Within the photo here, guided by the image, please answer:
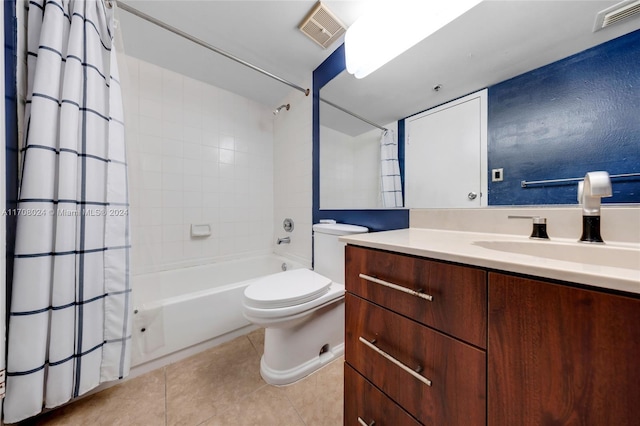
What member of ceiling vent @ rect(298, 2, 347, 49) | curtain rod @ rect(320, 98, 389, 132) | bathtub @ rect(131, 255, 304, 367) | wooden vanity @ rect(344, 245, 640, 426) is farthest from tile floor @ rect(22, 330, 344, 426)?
ceiling vent @ rect(298, 2, 347, 49)

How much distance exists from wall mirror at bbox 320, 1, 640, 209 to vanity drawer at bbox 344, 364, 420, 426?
76cm

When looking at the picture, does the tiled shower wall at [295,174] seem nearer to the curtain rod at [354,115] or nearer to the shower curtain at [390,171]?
the curtain rod at [354,115]

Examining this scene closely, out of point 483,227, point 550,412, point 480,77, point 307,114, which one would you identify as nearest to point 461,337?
point 550,412

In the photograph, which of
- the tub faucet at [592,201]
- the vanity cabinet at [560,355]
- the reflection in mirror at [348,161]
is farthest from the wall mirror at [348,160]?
the vanity cabinet at [560,355]

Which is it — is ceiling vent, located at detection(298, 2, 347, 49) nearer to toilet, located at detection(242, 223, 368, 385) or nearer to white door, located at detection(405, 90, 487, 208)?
white door, located at detection(405, 90, 487, 208)

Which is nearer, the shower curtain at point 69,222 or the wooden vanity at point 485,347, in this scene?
the wooden vanity at point 485,347

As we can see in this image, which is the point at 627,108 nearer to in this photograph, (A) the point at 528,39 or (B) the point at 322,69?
(A) the point at 528,39

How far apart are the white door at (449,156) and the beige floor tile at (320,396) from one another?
978 mm

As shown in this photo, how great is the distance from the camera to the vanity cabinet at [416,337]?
17.3 inches

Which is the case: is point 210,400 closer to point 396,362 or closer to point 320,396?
point 320,396

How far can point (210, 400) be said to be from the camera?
3.18 ft

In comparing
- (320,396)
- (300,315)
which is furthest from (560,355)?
(320,396)

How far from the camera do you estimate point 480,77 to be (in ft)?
2.77

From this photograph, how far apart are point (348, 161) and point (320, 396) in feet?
4.27
